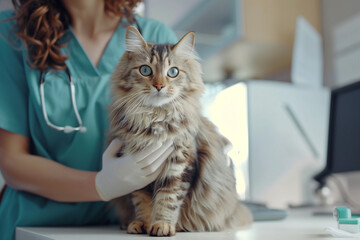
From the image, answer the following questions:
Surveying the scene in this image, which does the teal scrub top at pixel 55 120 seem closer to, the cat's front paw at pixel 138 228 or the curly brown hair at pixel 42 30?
the curly brown hair at pixel 42 30

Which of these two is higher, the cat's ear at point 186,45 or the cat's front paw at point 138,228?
the cat's ear at point 186,45

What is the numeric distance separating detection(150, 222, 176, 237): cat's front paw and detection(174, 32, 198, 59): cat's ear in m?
0.44

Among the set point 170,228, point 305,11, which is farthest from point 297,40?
point 170,228

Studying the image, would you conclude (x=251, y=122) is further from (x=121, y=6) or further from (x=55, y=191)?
(x=55, y=191)

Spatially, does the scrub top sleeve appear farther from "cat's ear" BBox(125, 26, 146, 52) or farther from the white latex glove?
"cat's ear" BBox(125, 26, 146, 52)

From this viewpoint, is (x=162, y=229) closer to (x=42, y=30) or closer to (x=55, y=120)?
(x=55, y=120)

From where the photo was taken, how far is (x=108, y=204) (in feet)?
3.83

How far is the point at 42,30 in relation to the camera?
1.20 meters

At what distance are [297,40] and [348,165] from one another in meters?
0.74

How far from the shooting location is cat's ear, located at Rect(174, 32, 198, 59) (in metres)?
0.91

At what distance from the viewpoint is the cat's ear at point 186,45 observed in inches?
35.7

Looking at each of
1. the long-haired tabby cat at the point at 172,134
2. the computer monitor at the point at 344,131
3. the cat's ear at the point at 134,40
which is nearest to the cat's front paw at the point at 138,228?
the long-haired tabby cat at the point at 172,134

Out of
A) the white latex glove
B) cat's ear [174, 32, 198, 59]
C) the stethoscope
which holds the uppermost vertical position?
cat's ear [174, 32, 198, 59]

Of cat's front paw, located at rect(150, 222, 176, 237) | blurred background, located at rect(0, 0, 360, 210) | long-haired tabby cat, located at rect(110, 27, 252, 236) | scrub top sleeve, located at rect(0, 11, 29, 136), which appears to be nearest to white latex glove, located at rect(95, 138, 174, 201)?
long-haired tabby cat, located at rect(110, 27, 252, 236)
